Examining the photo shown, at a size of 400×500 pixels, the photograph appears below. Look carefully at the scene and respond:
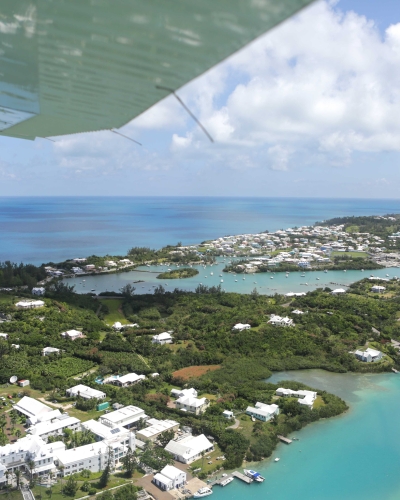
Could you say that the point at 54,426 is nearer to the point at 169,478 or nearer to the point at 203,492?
the point at 169,478

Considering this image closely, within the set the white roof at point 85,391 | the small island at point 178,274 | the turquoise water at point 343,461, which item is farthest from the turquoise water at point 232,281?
the turquoise water at point 343,461

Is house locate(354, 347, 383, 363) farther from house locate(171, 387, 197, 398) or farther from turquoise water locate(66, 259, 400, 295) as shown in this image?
turquoise water locate(66, 259, 400, 295)

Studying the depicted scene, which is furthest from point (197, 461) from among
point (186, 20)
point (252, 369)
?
point (186, 20)

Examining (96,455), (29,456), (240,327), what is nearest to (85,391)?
(96,455)

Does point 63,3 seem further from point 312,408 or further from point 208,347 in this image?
point 208,347

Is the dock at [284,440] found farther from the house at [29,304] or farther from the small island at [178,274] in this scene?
the small island at [178,274]

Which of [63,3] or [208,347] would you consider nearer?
[63,3]

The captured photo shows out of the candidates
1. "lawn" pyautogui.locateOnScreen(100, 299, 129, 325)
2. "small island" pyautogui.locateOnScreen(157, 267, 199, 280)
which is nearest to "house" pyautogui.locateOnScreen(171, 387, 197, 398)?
"lawn" pyautogui.locateOnScreen(100, 299, 129, 325)
